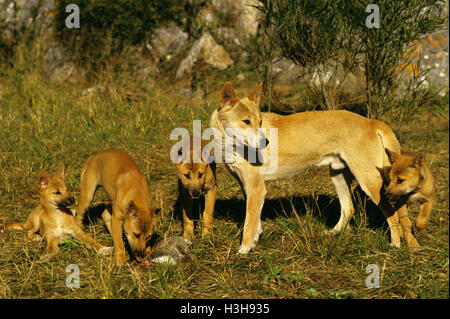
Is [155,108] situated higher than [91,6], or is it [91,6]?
[91,6]

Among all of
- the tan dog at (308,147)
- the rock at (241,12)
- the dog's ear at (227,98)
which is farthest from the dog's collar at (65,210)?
the rock at (241,12)

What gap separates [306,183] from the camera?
7.70 meters

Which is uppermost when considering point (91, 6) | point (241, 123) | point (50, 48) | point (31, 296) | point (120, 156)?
point (91, 6)

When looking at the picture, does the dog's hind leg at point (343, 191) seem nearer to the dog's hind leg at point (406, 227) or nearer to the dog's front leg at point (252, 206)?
the dog's hind leg at point (406, 227)

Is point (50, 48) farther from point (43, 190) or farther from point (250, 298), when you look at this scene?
point (250, 298)

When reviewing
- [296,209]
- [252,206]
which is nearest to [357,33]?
[296,209]

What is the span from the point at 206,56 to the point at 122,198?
8465 mm

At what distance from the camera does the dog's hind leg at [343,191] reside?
21.1 ft

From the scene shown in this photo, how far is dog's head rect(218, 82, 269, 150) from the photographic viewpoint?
5621mm

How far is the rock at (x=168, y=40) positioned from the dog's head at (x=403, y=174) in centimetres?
952

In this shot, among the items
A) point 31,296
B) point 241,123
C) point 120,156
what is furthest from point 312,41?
point 31,296

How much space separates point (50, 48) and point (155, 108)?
17.2ft

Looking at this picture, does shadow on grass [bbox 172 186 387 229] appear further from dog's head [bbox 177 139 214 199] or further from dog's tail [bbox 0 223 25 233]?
dog's tail [bbox 0 223 25 233]

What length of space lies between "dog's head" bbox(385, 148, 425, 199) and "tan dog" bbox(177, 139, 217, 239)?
2190mm
